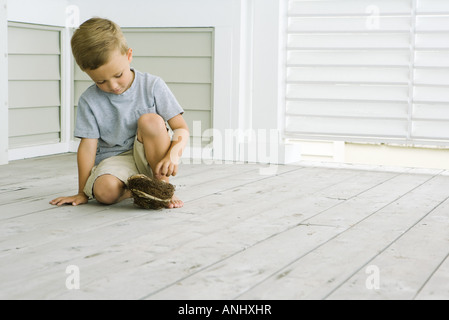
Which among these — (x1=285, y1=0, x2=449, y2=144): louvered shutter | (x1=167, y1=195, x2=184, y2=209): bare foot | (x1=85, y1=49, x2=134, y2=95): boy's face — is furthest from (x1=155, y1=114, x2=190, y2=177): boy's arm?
(x1=285, y1=0, x2=449, y2=144): louvered shutter

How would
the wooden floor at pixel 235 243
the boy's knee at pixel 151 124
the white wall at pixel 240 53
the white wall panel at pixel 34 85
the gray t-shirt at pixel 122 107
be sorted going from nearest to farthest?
the wooden floor at pixel 235 243
the boy's knee at pixel 151 124
the gray t-shirt at pixel 122 107
the white wall panel at pixel 34 85
the white wall at pixel 240 53

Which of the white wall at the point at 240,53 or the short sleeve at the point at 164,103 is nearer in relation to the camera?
the short sleeve at the point at 164,103

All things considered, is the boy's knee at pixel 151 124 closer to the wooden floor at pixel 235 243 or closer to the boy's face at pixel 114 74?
the boy's face at pixel 114 74

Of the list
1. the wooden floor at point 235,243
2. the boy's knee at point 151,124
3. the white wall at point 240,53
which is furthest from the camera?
the white wall at point 240,53

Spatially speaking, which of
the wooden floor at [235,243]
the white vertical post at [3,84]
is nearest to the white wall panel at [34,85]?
the white vertical post at [3,84]

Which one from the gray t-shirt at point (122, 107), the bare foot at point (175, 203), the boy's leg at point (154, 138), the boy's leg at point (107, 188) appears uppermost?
the gray t-shirt at point (122, 107)

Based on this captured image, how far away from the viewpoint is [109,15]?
3.78 m

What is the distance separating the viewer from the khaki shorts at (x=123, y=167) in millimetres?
2287

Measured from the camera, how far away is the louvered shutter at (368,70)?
3305 mm

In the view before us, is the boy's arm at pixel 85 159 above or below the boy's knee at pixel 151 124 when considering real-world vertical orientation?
below

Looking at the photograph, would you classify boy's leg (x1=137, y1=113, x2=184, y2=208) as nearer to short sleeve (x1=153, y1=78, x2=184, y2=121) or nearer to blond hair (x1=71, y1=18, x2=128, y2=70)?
short sleeve (x1=153, y1=78, x2=184, y2=121)

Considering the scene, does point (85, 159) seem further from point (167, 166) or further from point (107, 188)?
point (167, 166)
